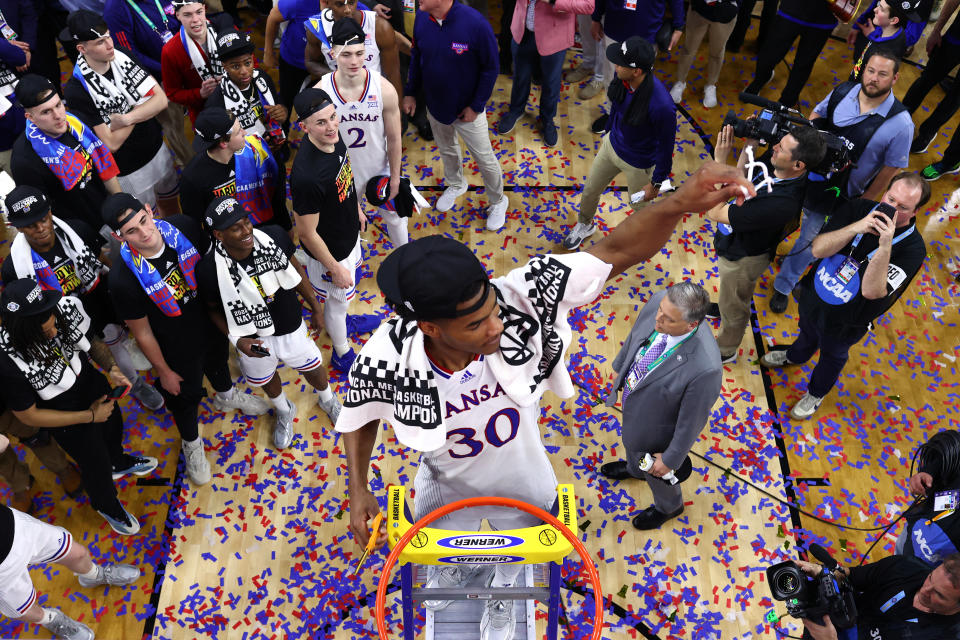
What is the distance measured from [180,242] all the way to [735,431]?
11.8 ft

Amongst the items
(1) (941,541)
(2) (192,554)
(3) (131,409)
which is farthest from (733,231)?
(3) (131,409)

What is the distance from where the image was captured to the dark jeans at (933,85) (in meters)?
6.38

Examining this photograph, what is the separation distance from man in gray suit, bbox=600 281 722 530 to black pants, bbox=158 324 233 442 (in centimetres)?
232

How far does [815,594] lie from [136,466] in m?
3.93

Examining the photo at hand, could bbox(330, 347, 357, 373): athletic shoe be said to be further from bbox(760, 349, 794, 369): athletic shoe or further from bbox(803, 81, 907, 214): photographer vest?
bbox(803, 81, 907, 214): photographer vest

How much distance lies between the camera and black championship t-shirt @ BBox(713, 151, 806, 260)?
433 cm

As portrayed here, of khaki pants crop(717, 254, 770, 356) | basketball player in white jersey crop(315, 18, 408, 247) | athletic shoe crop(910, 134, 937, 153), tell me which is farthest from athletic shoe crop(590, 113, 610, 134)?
athletic shoe crop(910, 134, 937, 153)

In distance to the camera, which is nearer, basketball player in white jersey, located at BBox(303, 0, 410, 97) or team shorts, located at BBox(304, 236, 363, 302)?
team shorts, located at BBox(304, 236, 363, 302)

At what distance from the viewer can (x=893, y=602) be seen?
3.33 metres

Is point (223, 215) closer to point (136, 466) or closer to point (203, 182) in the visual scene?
point (203, 182)

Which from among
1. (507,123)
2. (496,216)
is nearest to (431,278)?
(496,216)

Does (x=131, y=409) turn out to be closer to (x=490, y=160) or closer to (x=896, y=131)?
(x=490, y=160)

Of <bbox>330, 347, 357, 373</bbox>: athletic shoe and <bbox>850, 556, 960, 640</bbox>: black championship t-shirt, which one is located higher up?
<bbox>850, 556, 960, 640</bbox>: black championship t-shirt

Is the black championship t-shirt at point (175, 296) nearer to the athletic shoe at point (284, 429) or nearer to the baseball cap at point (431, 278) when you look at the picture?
the athletic shoe at point (284, 429)
